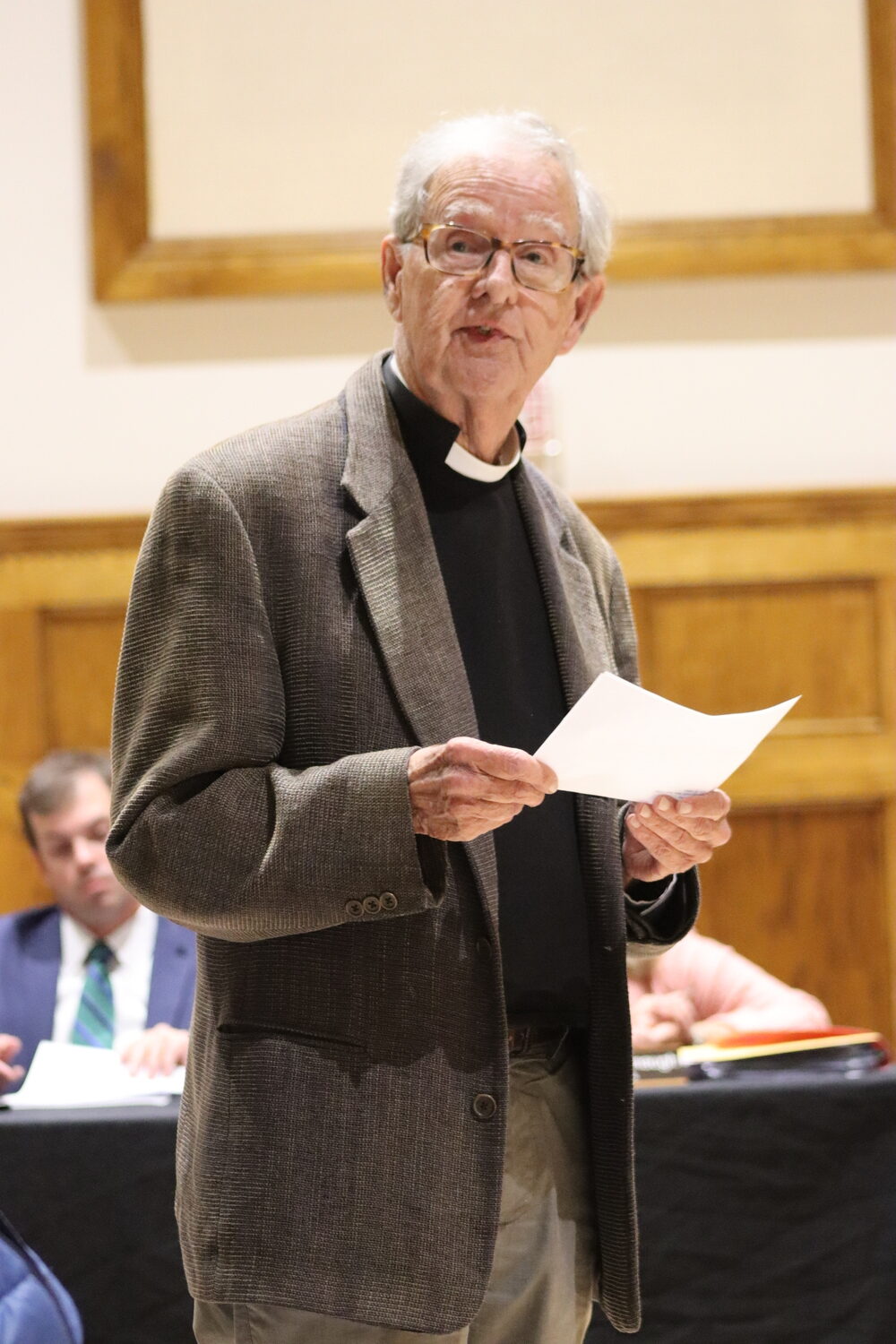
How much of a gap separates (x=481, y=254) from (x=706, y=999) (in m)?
2.20

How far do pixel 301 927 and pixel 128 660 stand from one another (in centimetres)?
31

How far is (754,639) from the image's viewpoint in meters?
4.19

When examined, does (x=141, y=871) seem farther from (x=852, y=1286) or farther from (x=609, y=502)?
(x=609, y=502)

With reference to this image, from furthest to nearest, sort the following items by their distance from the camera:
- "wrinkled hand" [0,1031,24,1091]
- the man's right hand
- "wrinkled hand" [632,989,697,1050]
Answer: "wrinkled hand" [632,989,697,1050]
"wrinkled hand" [0,1031,24,1091]
the man's right hand

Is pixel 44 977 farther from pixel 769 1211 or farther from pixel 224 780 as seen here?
pixel 224 780

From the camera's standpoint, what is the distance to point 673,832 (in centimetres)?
146

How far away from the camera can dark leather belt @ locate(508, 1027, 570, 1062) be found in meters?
1.48

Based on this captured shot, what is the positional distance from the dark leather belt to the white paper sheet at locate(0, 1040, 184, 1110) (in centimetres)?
121

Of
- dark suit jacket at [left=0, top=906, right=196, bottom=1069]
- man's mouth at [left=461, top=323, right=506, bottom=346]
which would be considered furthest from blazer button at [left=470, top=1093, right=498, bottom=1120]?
dark suit jacket at [left=0, top=906, right=196, bottom=1069]

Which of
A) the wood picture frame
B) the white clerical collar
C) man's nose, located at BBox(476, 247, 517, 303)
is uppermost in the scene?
the wood picture frame

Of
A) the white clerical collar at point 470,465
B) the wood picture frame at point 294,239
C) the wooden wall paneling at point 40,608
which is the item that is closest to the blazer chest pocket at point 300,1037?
the white clerical collar at point 470,465

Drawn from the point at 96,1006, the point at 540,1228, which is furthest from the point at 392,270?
the point at 96,1006

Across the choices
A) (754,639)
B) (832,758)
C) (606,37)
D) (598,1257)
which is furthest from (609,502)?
(598,1257)

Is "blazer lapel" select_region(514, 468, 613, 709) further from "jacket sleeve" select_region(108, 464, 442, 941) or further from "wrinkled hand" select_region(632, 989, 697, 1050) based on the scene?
"wrinkled hand" select_region(632, 989, 697, 1050)
